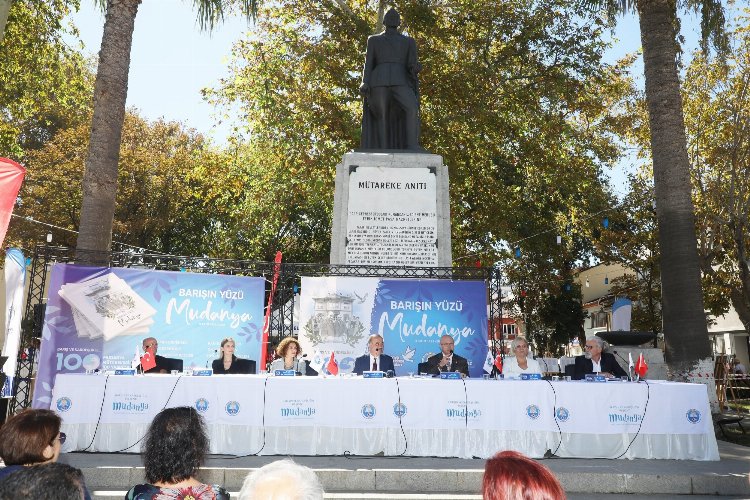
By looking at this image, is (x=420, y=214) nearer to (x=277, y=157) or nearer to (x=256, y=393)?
(x=256, y=393)

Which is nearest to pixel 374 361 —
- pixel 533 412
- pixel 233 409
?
pixel 233 409

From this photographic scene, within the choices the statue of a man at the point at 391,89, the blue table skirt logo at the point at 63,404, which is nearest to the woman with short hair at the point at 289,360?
the blue table skirt logo at the point at 63,404

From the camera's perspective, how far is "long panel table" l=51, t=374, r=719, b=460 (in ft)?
25.8

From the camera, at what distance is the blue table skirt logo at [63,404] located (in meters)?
7.91

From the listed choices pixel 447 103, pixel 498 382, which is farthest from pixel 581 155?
pixel 498 382

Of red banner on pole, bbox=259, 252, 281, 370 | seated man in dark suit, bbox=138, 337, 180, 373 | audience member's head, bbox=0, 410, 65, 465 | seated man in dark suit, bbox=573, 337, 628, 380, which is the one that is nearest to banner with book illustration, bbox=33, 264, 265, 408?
red banner on pole, bbox=259, 252, 281, 370

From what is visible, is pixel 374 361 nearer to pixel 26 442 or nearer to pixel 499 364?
pixel 499 364

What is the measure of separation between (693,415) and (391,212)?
5753 mm

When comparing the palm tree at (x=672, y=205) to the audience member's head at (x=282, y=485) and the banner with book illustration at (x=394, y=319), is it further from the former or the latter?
the audience member's head at (x=282, y=485)

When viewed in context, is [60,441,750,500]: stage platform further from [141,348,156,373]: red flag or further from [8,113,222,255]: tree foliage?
[8,113,222,255]: tree foliage

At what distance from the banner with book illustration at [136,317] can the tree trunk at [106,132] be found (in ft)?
3.16

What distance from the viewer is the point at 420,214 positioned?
460 inches

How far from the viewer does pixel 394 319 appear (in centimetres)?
1113

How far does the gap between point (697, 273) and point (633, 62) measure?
1724 cm
